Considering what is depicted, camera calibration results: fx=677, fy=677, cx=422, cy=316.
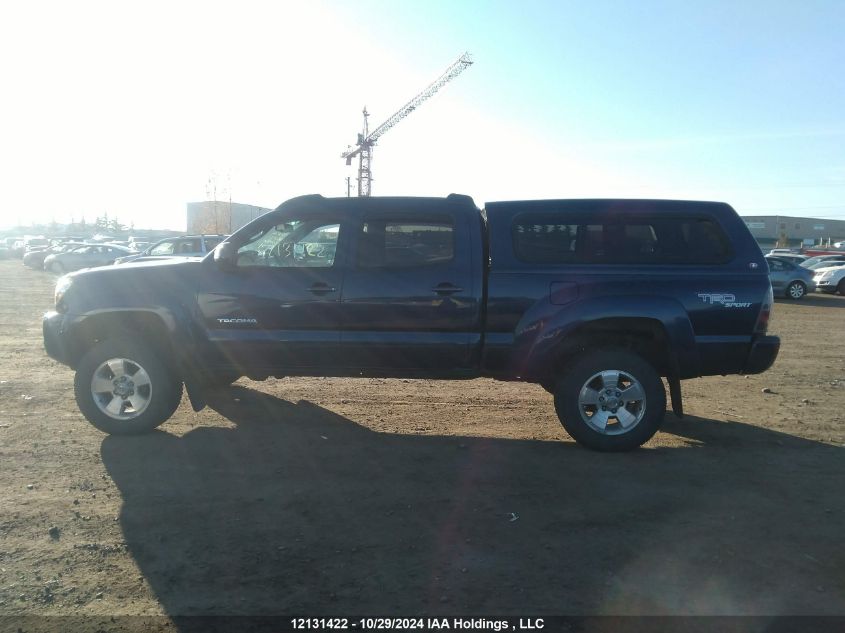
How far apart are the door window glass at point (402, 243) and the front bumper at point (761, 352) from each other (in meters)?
2.71

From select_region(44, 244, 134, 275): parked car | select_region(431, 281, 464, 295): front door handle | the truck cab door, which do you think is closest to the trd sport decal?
select_region(431, 281, 464, 295): front door handle

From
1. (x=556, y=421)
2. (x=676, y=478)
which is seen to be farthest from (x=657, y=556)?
(x=556, y=421)

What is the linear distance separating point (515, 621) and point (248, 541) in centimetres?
171

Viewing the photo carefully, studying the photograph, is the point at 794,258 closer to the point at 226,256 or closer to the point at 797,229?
the point at 226,256

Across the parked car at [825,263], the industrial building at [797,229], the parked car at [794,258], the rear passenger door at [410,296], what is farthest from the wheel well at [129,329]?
the industrial building at [797,229]

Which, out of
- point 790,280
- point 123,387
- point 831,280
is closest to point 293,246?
point 123,387

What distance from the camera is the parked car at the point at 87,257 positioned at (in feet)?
94.7

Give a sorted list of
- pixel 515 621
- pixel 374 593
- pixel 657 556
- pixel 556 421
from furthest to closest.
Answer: pixel 556 421, pixel 657 556, pixel 374 593, pixel 515 621

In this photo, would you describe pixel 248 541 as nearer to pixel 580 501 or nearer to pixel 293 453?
pixel 293 453

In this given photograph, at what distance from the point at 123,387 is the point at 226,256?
153 centimetres

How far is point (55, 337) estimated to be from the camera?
6.23 m

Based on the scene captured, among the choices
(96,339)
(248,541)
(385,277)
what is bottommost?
(248,541)

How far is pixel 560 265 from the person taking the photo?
5875 mm

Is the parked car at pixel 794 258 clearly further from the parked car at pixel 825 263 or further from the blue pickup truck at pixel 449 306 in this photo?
the blue pickup truck at pixel 449 306
